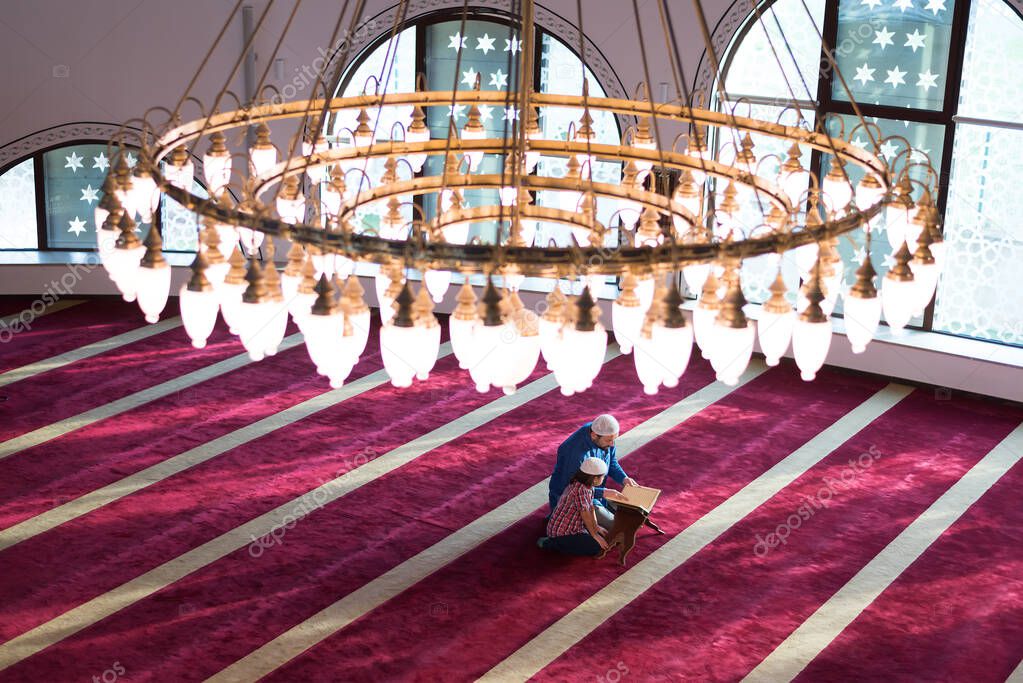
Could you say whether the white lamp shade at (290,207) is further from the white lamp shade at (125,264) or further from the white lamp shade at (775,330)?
the white lamp shade at (775,330)

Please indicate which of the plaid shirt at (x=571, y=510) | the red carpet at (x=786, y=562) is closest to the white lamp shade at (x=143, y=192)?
the red carpet at (x=786, y=562)

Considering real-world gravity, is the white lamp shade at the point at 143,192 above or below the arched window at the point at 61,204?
above

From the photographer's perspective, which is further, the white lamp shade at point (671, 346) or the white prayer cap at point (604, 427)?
the white prayer cap at point (604, 427)

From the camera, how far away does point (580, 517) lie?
6.28 meters

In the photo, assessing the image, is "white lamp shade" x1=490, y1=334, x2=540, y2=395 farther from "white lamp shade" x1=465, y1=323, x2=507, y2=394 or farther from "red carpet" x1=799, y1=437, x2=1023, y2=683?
"red carpet" x1=799, y1=437, x2=1023, y2=683

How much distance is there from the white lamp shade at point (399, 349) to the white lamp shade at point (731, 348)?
0.67 m

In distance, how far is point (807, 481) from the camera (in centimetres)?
729

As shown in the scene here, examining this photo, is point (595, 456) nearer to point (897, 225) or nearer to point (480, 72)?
point (897, 225)

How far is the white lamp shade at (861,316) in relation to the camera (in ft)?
10.5

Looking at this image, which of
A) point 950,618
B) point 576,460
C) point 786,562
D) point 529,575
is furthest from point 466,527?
point 950,618

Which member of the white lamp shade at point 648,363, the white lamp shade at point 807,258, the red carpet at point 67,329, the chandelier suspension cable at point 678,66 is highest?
the chandelier suspension cable at point 678,66

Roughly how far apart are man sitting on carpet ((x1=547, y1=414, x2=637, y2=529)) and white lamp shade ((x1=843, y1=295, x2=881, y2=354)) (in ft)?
9.63

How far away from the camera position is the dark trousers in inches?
248

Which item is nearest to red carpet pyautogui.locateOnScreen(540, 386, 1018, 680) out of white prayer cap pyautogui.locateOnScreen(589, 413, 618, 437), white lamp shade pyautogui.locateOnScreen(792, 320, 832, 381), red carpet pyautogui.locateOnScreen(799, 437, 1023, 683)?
red carpet pyautogui.locateOnScreen(799, 437, 1023, 683)
